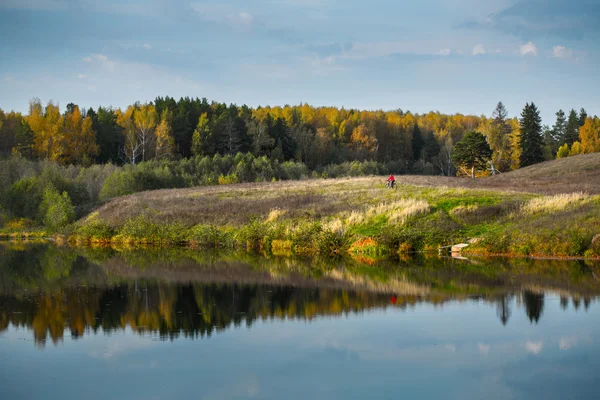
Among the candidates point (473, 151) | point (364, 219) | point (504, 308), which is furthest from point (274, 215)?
point (473, 151)

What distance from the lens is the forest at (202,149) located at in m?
64.0

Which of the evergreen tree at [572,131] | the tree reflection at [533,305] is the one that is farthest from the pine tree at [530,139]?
the tree reflection at [533,305]

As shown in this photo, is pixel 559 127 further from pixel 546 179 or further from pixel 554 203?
pixel 554 203

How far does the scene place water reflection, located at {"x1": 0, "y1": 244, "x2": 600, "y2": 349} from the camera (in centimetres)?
1872

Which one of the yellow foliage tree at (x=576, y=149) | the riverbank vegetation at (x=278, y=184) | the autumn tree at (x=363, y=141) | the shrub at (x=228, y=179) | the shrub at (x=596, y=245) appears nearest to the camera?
the shrub at (x=596, y=245)

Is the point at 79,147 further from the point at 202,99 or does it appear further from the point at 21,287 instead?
the point at 21,287

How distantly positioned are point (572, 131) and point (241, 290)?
11769cm

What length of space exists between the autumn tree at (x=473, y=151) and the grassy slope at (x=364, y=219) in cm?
2645

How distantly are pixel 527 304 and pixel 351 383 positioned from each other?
9.61m

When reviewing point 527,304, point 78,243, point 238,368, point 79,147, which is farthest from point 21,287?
point 79,147

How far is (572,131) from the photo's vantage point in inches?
4919

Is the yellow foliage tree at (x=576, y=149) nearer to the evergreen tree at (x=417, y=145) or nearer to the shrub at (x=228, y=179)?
the evergreen tree at (x=417, y=145)

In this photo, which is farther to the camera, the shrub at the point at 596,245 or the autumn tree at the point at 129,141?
the autumn tree at the point at 129,141

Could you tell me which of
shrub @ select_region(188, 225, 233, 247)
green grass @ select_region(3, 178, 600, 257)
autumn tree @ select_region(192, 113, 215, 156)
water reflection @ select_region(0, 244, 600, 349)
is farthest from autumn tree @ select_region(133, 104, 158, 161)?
water reflection @ select_region(0, 244, 600, 349)
